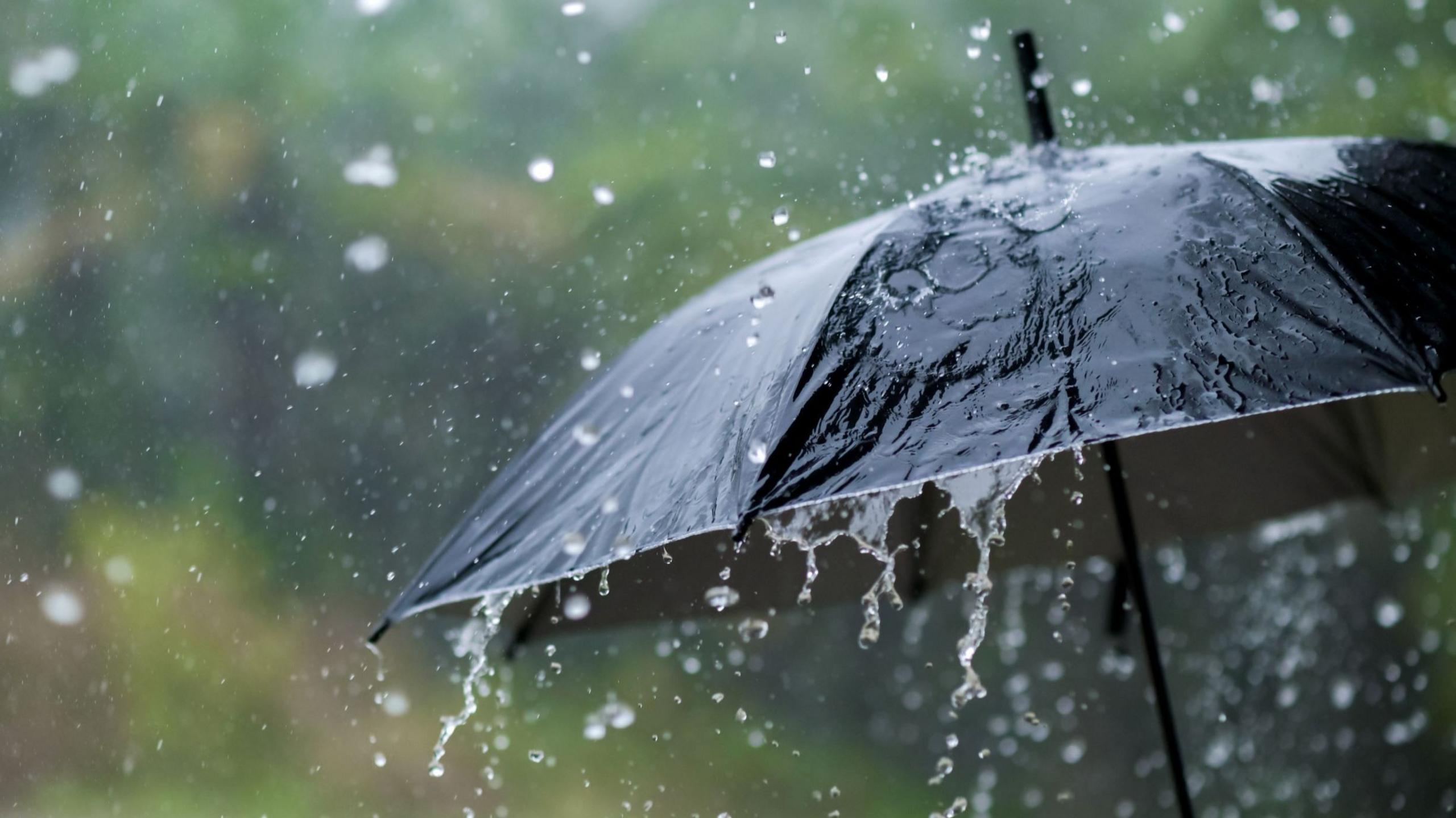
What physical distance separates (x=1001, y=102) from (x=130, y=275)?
154 inches

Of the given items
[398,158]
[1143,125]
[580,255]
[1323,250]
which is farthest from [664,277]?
[1323,250]

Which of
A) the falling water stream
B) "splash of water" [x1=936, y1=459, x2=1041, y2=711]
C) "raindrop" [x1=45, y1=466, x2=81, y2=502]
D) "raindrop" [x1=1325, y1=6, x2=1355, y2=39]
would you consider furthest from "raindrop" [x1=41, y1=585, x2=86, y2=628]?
"raindrop" [x1=1325, y1=6, x2=1355, y2=39]

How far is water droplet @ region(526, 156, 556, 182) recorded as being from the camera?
556 cm

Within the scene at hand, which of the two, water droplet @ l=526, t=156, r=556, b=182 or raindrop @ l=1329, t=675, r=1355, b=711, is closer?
raindrop @ l=1329, t=675, r=1355, b=711

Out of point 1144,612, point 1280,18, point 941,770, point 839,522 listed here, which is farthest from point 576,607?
point 1280,18

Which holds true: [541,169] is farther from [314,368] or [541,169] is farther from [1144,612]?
[1144,612]

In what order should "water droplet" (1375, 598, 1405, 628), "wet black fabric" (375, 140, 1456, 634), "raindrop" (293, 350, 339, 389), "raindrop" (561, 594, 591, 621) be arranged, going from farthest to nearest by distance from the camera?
1. "raindrop" (293, 350, 339, 389)
2. "water droplet" (1375, 598, 1405, 628)
3. "raindrop" (561, 594, 591, 621)
4. "wet black fabric" (375, 140, 1456, 634)

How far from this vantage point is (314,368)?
5586 mm

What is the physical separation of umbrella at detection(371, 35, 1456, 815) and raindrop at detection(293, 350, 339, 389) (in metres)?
4.04

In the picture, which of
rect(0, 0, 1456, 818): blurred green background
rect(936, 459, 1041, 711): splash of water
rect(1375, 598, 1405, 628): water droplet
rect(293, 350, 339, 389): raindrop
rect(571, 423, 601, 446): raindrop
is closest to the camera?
rect(571, 423, 601, 446): raindrop

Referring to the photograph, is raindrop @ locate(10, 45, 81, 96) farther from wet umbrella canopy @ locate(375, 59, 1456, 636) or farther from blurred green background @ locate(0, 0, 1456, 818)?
wet umbrella canopy @ locate(375, 59, 1456, 636)

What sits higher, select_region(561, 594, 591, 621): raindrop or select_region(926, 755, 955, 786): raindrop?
select_region(561, 594, 591, 621): raindrop

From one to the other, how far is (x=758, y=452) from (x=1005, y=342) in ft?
0.86

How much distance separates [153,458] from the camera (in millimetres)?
5578
